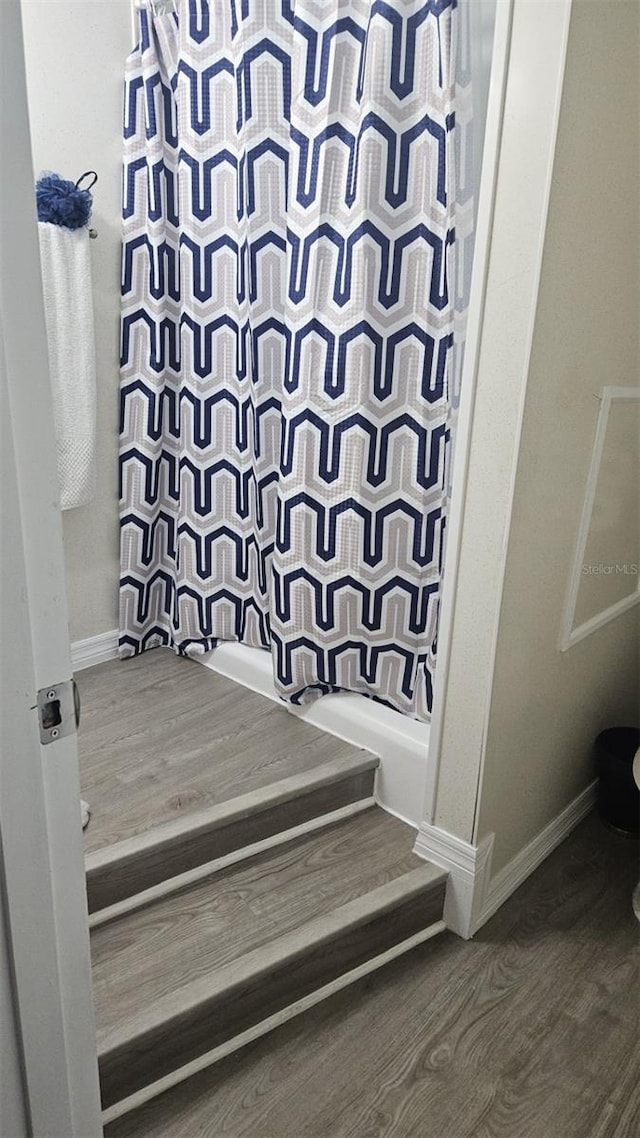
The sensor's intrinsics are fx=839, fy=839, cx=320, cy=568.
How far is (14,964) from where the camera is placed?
93 cm

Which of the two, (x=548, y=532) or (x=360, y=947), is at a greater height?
(x=548, y=532)

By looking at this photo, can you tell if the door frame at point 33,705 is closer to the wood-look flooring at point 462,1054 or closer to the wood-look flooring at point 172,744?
the wood-look flooring at point 462,1054

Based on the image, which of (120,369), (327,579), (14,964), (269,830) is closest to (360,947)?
(269,830)

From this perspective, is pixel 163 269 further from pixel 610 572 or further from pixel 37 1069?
pixel 37 1069

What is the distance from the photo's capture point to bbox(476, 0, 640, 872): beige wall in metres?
1.56

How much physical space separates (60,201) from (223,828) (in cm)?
164

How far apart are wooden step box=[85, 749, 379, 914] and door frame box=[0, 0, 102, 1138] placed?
68 cm

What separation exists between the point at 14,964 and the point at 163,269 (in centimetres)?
204

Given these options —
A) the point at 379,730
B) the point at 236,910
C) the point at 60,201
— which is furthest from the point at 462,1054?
the point at 60,201

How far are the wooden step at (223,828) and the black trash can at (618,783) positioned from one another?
688 mm

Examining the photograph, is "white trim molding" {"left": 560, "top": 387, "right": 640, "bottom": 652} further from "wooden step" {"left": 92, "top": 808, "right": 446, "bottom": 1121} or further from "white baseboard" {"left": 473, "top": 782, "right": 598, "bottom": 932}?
→ "wooden step" {"left": 92, "top": 808, "right": 446, "bottom": 1121}

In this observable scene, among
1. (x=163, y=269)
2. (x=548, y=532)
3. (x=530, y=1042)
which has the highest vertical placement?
(x=163, y=269)

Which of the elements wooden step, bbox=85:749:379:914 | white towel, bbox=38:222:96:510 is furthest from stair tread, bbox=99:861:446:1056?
white towel, bbox=38:222:96:510

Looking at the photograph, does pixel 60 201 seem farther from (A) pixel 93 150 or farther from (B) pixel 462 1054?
(B) pixel 462 1054
